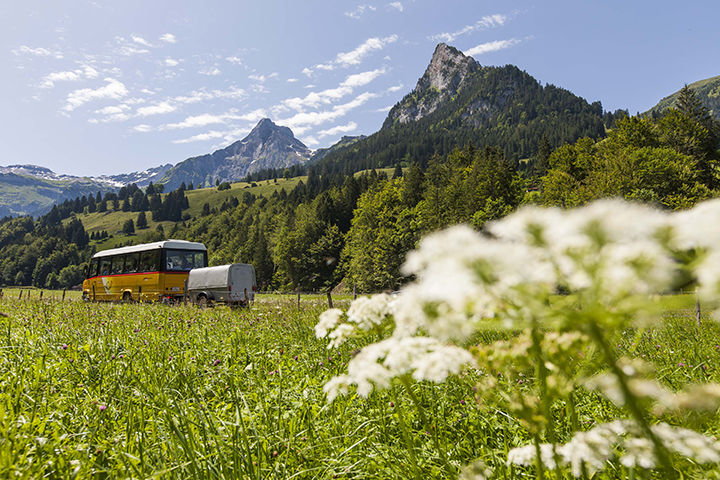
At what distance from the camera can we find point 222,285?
75.7 feet

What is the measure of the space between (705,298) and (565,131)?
200 m

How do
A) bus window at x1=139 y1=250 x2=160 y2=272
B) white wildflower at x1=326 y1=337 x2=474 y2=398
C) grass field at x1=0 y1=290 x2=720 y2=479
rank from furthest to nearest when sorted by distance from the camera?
bus window at x1=139 y1=250 x2=160 y2=272 → grass field at x1=0 y1=290 x2=720 y2=479 → white wildflower at x1=326 y1=337 x2=474 y2=398

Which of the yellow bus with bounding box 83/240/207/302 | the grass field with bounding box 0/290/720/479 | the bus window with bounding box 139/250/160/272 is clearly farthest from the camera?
the bus window with bounding box 139/250/160/272

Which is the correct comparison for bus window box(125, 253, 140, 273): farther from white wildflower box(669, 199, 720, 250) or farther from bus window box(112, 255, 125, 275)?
white wildflower box(669, 199, 720, 250)

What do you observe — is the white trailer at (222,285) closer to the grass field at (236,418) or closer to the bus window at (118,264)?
the bus window at (118,264)

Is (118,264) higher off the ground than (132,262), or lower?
lower

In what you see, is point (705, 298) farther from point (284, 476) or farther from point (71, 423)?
point (71, 423)

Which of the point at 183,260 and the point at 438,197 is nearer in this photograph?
the point at 183,260

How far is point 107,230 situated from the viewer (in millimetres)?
188125

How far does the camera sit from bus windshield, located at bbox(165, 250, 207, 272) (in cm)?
2542

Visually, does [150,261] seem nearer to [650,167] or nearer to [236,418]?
[236,418]

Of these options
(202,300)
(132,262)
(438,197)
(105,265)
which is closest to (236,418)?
(202,300)

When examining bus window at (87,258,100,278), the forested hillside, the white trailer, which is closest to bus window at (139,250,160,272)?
the white trailer

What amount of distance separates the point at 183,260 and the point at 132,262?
13.7ft
